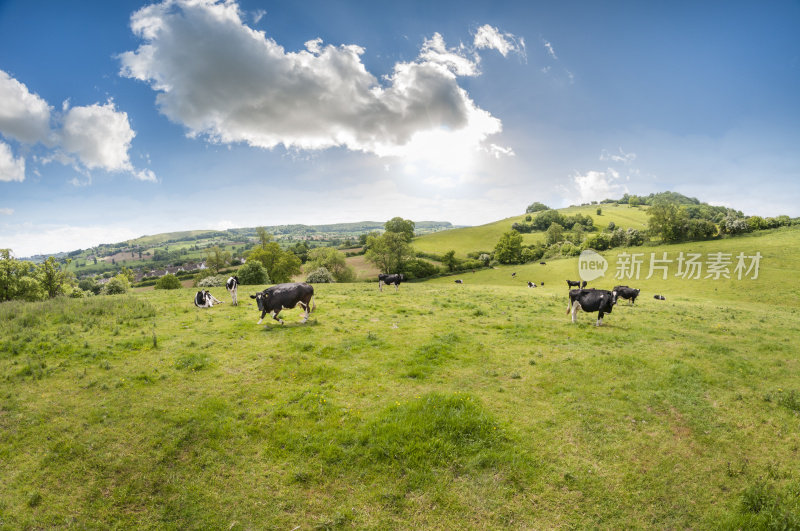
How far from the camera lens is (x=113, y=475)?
6004mm

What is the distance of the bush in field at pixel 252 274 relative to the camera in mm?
41312

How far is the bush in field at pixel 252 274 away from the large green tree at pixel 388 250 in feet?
67.4

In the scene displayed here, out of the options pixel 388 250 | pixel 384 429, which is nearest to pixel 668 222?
pixel 388 250

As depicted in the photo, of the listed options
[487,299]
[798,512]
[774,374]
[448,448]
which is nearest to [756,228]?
[487,299]

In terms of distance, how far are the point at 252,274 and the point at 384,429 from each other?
3948cm

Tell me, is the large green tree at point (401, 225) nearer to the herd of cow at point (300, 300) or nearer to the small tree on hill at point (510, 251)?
the small tree on hill at point (510, 251)

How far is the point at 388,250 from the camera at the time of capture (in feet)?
186

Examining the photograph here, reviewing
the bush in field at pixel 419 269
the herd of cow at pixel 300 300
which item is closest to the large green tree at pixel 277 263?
the bush in field at pixel 419 269

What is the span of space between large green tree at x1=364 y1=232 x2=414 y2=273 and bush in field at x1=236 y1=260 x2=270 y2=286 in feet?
67.4

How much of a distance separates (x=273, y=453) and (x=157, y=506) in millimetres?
1984

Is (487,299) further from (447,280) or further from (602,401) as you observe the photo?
(447,280)

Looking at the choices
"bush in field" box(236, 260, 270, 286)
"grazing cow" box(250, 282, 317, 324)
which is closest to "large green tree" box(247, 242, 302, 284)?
"bush in field" box(236, 260, 270, 286)

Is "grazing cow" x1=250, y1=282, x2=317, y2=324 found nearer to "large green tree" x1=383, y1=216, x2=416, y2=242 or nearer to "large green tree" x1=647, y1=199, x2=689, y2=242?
"large green tree" x1=383, y1=216, x2=416, y2=242

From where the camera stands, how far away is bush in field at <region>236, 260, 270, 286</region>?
4131cm
